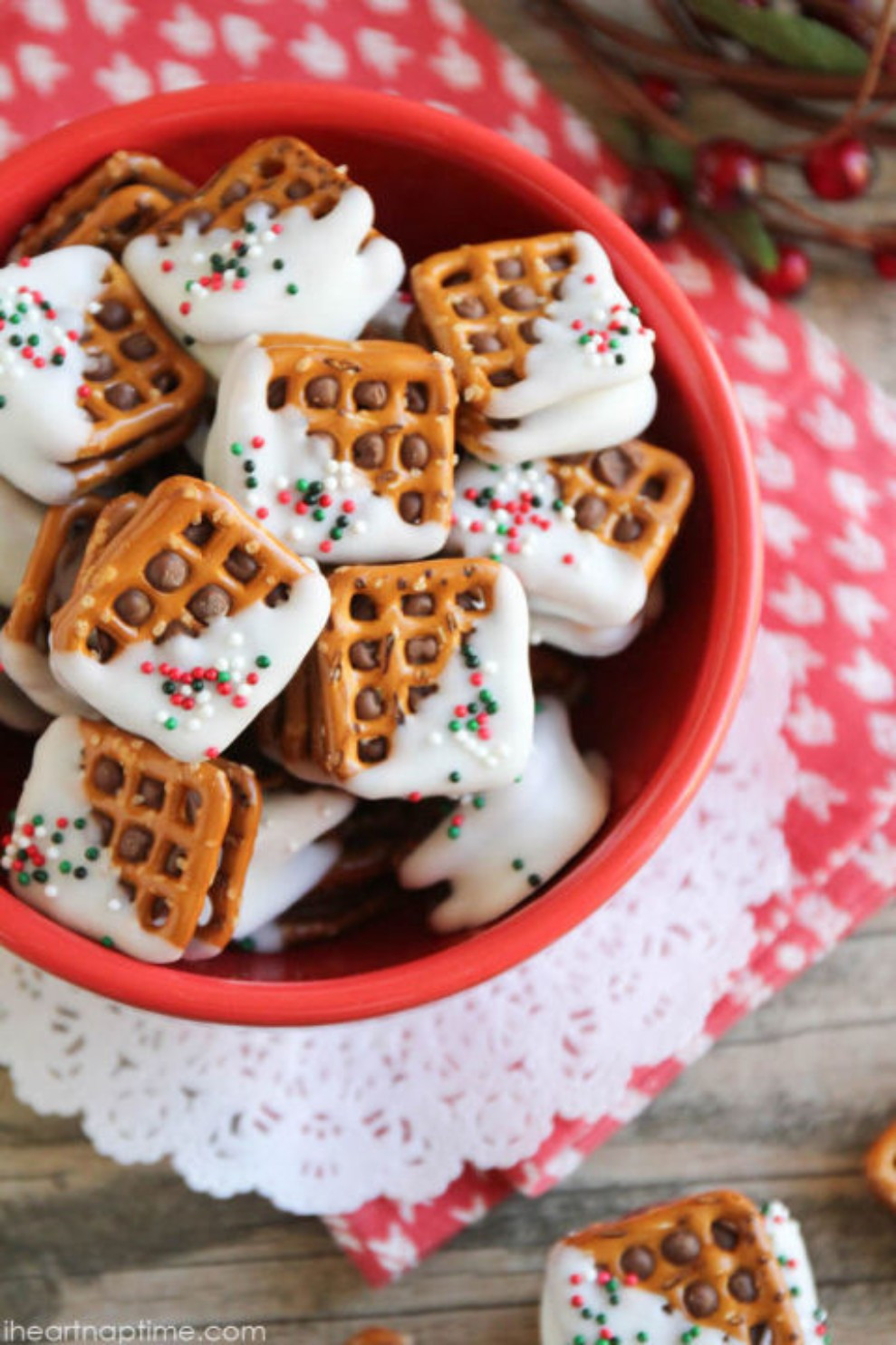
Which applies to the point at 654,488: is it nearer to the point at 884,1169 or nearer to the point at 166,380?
the point at 166,380

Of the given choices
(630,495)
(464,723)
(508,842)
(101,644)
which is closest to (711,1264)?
(508,842)

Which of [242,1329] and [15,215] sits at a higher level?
[15,215]

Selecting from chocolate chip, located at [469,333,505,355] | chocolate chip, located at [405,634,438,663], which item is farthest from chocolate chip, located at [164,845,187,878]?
chocolate chip, located at [469,333,505,355]

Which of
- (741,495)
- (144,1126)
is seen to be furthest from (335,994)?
(741,495)

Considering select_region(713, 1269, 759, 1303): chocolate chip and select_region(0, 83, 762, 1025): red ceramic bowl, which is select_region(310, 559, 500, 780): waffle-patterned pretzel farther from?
select_region(713, 1269, 759, 1303): chocolate chip

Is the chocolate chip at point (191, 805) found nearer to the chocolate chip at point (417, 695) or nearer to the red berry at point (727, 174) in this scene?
the chocolate chip at point (417, 695)

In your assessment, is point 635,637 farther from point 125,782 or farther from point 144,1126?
point 144,1126
